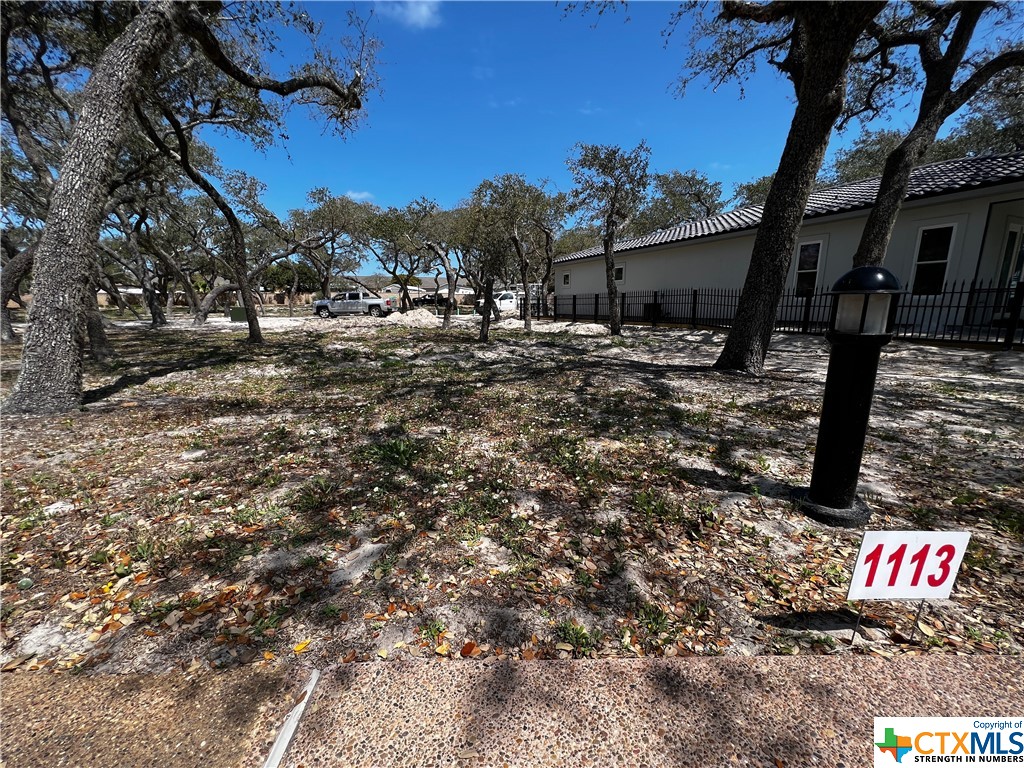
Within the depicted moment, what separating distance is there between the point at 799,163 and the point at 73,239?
8.94m

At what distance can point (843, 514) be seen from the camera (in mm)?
2471

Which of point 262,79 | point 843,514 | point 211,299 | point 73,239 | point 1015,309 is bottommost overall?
point 843,514

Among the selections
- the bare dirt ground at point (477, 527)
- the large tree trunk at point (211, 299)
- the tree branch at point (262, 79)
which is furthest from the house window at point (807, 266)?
the large tree trunk at point (211, 299)

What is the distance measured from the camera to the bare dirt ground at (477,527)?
68.5 inches

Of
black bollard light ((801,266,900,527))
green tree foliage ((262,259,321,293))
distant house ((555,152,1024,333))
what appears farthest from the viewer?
green tree foliage ((262,259,321,293))

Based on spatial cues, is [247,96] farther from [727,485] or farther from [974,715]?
[974,715]

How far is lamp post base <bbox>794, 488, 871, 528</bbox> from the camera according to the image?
2.46 m

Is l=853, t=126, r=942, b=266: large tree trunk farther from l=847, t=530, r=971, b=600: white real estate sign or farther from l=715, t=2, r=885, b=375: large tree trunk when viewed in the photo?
l=847, t=530, r=971, b=600: white real estate sign

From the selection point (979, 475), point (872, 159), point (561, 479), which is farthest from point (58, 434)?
point (872, 159)

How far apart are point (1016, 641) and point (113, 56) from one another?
867cm

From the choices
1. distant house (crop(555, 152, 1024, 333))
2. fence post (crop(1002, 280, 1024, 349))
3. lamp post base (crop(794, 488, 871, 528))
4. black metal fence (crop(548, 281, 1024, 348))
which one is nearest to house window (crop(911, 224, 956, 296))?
distant house (crop(555, 152, 1024, 333))

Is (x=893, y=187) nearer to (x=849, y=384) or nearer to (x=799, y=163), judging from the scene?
(x=799, y=163)

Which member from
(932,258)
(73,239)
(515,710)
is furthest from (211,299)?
(932,258)

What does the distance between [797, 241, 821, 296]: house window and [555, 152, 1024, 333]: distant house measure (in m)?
0.03
